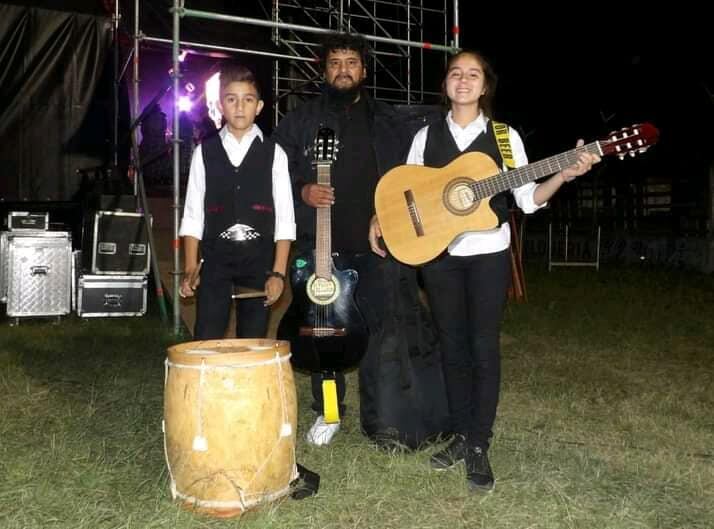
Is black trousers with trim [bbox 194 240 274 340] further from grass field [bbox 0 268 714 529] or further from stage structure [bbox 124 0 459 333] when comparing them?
stage structure [bbox 124 0 459 333]

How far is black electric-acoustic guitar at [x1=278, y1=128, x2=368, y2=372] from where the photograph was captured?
3.06 metres

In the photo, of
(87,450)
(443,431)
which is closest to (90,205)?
(87,450)

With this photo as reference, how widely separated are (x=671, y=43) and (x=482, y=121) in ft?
49.2

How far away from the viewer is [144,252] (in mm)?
6938

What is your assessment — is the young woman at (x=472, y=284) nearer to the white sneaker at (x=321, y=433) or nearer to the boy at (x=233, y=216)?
the white sneaker at (x=321, y=433)

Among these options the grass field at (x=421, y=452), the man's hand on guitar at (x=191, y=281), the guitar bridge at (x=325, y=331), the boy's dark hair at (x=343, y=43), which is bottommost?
the grass field at (x=421, y=452)

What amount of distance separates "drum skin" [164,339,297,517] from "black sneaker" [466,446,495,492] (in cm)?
79

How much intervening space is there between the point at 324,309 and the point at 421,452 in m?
0.79

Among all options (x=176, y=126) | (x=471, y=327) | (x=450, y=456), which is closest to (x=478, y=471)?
(x=450, y=456)

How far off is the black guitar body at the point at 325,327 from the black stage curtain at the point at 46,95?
17.8 feet

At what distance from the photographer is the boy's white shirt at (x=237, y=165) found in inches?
115

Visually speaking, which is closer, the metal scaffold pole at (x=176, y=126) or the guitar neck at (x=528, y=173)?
the guitar neck at (x=528, y=173)

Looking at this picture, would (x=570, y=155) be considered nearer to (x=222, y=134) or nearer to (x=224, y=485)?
(x=222, y=134)

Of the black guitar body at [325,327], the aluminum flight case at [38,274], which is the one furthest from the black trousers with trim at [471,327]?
the aluminum flight case at [38,274]
